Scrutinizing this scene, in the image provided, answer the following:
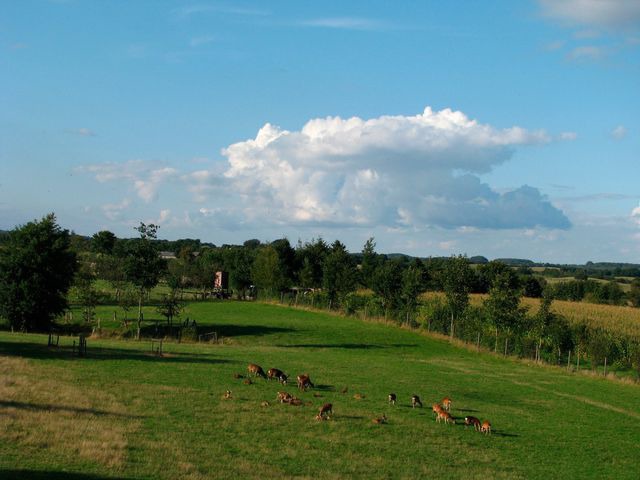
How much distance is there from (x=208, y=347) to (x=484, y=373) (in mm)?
19841

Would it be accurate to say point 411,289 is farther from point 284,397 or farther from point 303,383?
point 284,397

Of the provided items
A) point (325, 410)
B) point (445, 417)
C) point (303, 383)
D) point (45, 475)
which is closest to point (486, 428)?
point (445, 417)

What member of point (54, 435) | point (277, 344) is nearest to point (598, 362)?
point (277, 344)

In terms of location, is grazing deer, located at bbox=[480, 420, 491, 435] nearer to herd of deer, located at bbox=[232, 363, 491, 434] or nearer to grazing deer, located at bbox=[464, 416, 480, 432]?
herd of deer, located at bbox=[232, 363, 491, 434]

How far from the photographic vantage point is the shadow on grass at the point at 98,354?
3453 cm

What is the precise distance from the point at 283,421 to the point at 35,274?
41.3 metres

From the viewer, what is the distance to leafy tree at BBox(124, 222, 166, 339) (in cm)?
5391

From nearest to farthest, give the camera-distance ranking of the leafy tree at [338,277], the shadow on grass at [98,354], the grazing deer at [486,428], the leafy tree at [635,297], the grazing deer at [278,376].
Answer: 1. the grazing deer at [486,428]
2. the grazing deer at [278,376]
3. the shadow on grass at [98,354]
4. the leafy tree at [338,277]
5. the leafy tree at [635,297]

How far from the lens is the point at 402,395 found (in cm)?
2855

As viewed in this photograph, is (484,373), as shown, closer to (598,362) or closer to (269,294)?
(598,362)

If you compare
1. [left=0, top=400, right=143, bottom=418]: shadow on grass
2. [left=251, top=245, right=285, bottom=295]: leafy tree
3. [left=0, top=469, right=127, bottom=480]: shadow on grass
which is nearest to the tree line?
[left=251, top=245, right=285, bottom=295]: leafy tree

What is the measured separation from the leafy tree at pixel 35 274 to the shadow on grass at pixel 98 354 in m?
15.6

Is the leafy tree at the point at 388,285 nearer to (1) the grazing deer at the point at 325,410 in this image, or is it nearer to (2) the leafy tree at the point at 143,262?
(2) the leafy tree at the point at 143,262

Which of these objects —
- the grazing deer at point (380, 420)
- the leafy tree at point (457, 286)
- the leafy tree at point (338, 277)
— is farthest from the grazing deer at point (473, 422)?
the leafy tree at point (338, 277)
